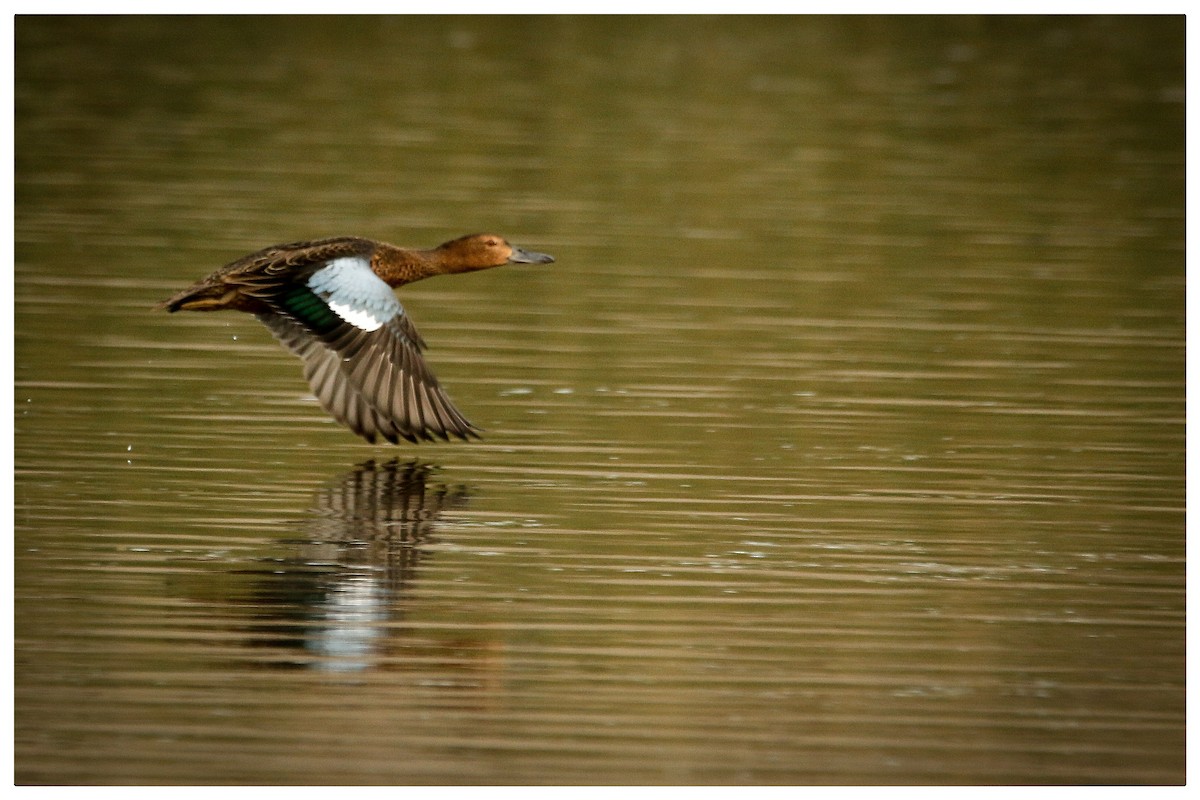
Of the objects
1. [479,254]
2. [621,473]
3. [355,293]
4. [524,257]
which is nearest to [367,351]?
[355,293]

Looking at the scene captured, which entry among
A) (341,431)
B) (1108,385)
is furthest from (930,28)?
(341,431)

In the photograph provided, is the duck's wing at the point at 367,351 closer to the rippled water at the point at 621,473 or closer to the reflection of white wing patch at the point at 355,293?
the reflection of white wing patch at the point at 355,293

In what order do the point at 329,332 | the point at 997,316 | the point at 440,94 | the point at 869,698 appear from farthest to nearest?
the point at 440,94, the point at 997,316, the point at 329,332, the point at 869,698

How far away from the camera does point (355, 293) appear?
12297mm

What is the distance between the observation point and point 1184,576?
1066cm

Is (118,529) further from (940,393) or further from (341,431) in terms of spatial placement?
(940,393)

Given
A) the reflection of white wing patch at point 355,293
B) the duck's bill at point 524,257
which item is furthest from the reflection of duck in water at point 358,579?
the duck's bill at point 524,257

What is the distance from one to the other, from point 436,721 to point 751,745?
1.17m

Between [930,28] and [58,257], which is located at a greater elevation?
[930,28]

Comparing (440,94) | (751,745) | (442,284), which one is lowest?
(751,745)

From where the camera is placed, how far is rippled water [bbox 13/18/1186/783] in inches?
336

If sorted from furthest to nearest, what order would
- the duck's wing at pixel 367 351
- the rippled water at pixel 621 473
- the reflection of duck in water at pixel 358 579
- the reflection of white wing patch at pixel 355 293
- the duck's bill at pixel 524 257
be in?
the duck's bill at pixel 524 257 → the reflection of white wing patch at pixel 355 293 → the duck's wing at pixel 367 351 → the reflection of duck in water at pixel 358 579 → the rippled water at pixel 621 473

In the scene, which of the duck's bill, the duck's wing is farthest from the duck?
the duck's bill

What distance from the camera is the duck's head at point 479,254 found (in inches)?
546
